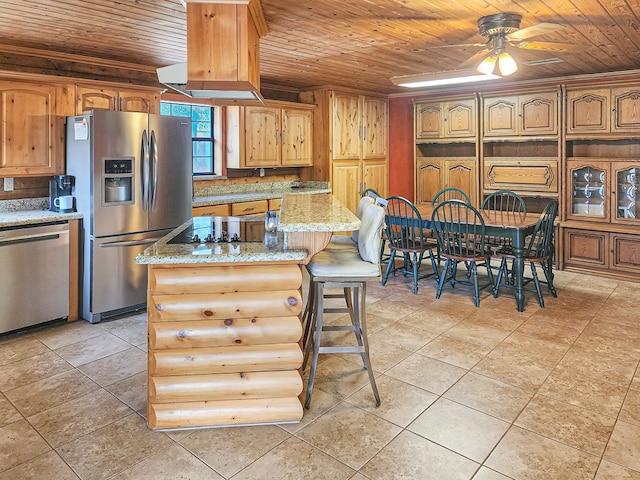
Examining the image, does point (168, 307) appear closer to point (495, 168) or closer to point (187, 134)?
point (187, 134)

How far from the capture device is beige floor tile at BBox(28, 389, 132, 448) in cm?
247

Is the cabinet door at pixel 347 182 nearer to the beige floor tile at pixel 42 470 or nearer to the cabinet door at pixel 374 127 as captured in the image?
the cabinet door at pixel 374 127

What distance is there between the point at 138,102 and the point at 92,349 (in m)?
2.39

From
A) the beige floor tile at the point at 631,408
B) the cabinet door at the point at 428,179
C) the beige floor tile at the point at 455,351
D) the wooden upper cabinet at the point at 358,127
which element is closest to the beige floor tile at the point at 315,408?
the beige floor tile at the point at 455,351

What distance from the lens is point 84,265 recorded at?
4.16 meters

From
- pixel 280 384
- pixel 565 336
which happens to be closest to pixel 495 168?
pixel 565 336

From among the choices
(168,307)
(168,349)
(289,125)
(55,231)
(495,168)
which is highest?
(289,125)

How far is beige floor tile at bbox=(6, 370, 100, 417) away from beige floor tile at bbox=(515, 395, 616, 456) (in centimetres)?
254

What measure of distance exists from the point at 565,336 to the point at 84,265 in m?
4.00

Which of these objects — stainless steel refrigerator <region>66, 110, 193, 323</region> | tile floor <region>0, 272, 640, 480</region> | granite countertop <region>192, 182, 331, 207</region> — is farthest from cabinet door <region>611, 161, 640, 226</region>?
stainless steel refrigerator <region>66, 110, 193, 323</region>

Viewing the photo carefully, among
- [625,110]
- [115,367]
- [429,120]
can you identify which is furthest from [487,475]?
[429,120]

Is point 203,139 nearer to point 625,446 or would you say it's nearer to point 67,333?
point 67,333

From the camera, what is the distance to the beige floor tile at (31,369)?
10.0ft

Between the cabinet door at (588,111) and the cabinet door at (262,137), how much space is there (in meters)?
3.56
